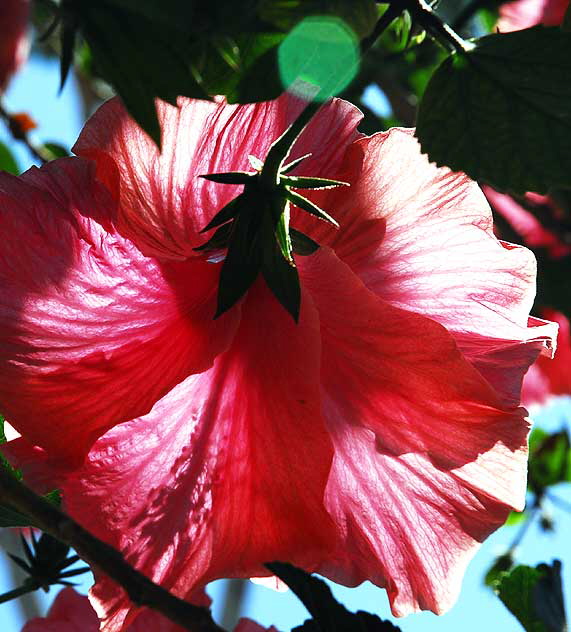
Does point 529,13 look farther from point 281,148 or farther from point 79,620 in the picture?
point 79,620

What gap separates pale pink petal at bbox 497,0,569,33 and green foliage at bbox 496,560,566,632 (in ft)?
2.28

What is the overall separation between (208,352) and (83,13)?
285 millimetres

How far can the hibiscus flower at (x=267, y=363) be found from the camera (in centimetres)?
56

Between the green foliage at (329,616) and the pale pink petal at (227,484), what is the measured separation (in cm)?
6

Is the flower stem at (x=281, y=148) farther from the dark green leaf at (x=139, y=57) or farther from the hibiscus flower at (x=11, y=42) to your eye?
the hibiscus flower at (x=11, y=42)

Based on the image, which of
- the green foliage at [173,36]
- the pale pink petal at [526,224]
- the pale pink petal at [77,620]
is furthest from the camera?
the pale pink petal at [526,224]

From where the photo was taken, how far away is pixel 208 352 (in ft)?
1.98

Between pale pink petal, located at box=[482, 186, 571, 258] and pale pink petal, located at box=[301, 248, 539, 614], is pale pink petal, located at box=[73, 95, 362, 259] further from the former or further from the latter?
pale pink petal, located at box=[482, 186, 571, 258]

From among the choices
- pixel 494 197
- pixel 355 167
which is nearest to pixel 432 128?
pixel 355 167

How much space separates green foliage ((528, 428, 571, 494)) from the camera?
1.88 metres

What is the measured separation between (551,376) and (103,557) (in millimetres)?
1533

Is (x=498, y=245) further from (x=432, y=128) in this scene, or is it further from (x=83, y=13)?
(x=83, y=13)

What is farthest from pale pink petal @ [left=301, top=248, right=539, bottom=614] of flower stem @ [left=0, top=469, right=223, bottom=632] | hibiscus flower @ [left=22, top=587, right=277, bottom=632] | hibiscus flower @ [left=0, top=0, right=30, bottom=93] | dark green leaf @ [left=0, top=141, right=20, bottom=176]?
dark green leaf @ [left=0, top=141, right=20, bottom=176]

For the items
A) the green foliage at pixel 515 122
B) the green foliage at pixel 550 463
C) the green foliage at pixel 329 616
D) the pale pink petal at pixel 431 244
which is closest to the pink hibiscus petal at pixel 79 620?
the green foliage at pixel 329 616
